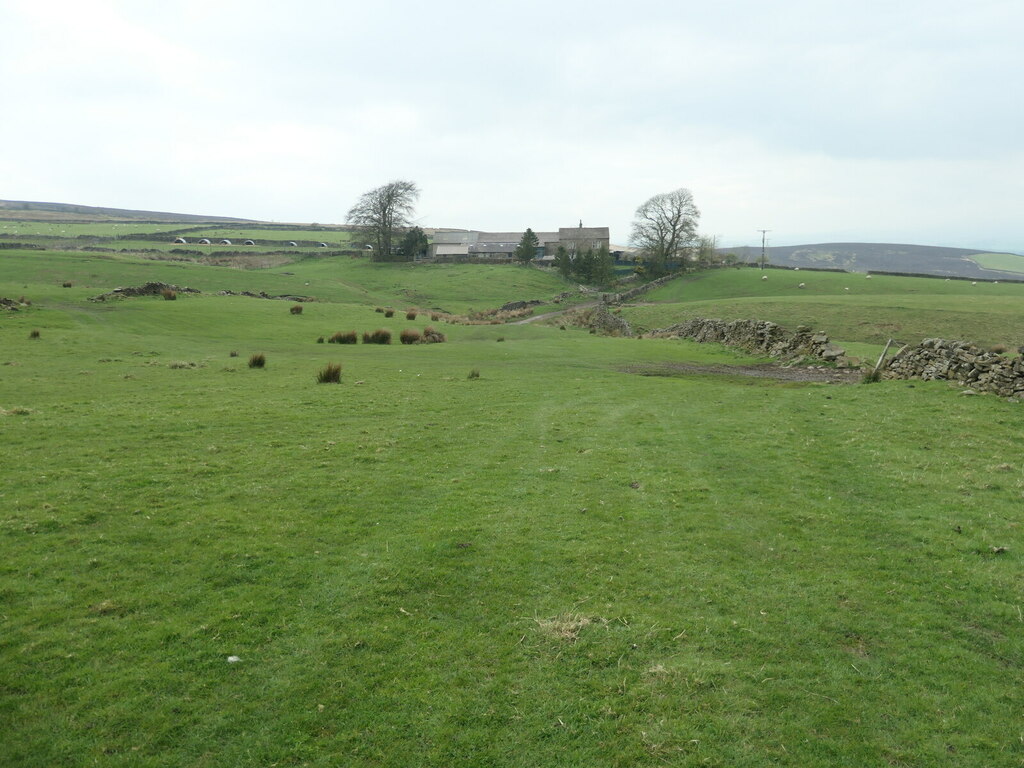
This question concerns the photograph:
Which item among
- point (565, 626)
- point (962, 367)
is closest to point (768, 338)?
point (962, 367)

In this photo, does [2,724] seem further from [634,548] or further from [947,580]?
[947,580]

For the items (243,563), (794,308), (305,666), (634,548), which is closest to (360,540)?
(243,563)

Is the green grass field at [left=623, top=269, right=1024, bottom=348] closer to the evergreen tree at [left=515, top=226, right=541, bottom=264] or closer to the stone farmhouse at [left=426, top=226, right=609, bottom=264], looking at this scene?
the evergreen tree at [left=515, top=226, right=541, bottom=264]

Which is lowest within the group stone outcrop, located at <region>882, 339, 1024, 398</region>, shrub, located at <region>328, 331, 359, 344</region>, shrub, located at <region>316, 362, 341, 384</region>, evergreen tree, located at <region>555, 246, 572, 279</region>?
shrub, located at <region>316, 362, 341, 384</region>

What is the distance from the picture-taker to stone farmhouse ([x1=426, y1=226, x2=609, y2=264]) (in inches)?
4961

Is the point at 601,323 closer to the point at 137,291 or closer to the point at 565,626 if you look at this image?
the point at 137,291

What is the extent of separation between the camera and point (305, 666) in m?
6.06

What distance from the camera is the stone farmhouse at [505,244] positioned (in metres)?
126

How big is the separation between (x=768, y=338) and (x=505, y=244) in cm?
10983

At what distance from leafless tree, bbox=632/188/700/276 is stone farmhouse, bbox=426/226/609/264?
451 inches

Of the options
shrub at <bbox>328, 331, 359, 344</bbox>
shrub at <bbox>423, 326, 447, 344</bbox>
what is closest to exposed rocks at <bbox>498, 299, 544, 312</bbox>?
shrub at <bbox>423, 326, 447, 344</bbox>

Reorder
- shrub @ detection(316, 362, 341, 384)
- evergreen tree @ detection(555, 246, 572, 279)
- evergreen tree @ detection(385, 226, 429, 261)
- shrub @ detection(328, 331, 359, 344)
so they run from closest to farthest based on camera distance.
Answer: shrub @ detection(316, 362, 341, 384), shrub @ detection(328, 331, 359, 344), evergreen tree @ detection(555, 246, 572, 279), evergreen tree @ detection(385, 226, 429, 261)

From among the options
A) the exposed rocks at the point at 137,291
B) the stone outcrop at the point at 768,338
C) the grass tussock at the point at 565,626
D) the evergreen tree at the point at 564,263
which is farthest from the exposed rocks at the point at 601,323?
the evergreen tree at the point at 564,263

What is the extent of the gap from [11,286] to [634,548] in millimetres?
52800
